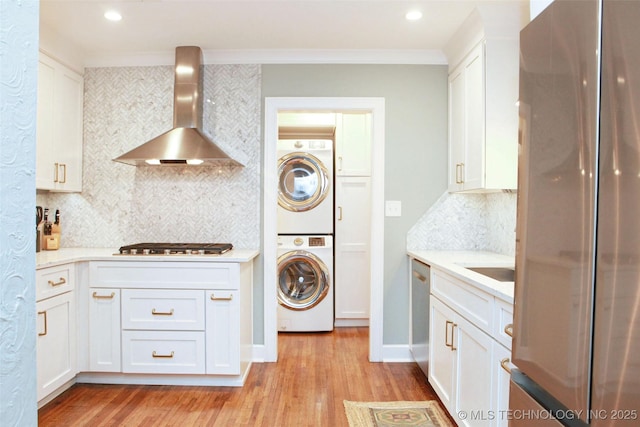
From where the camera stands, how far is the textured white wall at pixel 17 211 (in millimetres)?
462

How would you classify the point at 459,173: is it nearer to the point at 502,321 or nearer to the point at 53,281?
the point at 502,321

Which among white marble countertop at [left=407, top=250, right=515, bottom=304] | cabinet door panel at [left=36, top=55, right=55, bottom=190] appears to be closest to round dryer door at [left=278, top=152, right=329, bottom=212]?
white marble countertop at [left=407, top=250, right=515, bottom=304]

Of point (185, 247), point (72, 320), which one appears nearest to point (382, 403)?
point (185, 247)

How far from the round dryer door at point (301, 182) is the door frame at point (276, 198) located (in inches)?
30.1

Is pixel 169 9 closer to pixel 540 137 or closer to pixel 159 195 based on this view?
pixel 159 195

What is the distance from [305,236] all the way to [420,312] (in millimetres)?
1434

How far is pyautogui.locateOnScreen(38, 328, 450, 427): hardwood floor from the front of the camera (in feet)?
6.94

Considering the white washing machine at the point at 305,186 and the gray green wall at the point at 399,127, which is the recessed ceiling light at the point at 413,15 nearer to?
the gray green wall at the point at 399,127

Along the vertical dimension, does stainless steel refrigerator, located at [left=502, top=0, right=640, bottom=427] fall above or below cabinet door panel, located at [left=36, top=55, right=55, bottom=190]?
below

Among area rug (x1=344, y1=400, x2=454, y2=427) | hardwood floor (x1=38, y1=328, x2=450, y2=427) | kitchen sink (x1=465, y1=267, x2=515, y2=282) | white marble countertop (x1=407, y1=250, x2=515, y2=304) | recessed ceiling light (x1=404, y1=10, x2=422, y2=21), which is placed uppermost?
recessed ceiling light (x1=404, y1=10, x2=422, y2=21)

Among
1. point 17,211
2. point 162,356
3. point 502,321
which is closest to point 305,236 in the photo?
point 162,356

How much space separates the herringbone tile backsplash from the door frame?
3.5 inches

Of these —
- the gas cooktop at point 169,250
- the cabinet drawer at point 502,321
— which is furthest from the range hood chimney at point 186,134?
the cabinet drawer at point 502,321

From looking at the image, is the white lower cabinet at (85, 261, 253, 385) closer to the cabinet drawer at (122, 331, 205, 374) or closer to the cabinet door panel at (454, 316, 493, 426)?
the cabinet drawer at (122, 331, 205, 374)
